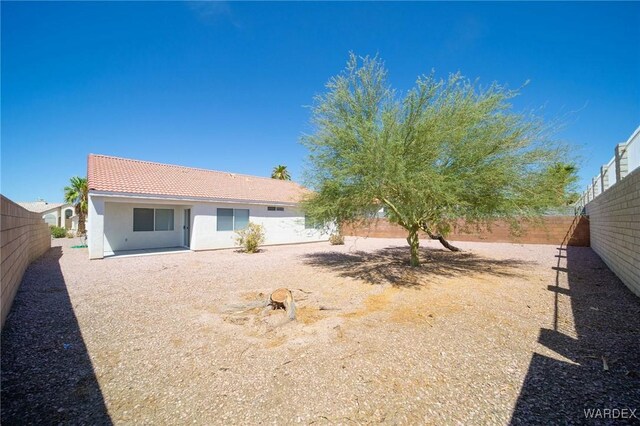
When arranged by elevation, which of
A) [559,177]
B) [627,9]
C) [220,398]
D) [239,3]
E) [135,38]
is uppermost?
[239,3]

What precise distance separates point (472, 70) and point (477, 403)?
7.96 m

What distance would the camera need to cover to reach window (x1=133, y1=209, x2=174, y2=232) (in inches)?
545

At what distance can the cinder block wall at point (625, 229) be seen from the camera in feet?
19.6

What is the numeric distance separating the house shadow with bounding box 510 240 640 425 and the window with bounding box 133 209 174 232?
15.6 m

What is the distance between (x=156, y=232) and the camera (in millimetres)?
14523

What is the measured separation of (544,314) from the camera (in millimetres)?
5102

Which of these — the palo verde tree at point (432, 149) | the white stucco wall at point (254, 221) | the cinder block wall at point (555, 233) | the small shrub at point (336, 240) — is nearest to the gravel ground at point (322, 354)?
the palo verde tree at point (432, 149)

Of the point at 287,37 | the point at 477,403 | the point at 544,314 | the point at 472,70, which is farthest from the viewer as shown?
the point at 287,37

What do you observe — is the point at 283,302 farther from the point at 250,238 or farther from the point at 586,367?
the point at 250,238

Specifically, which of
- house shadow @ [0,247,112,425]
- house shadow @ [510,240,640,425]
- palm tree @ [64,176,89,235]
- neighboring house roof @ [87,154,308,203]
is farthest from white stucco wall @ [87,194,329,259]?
palm tree @ [64,176,89,235]

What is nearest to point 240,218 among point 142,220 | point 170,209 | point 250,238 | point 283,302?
point 250,238

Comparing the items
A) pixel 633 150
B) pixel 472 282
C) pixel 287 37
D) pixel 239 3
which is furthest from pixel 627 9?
pixel 239 3

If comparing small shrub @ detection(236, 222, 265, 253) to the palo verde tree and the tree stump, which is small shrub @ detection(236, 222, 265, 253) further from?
the tree stump

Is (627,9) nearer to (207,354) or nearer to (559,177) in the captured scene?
(559,177)
